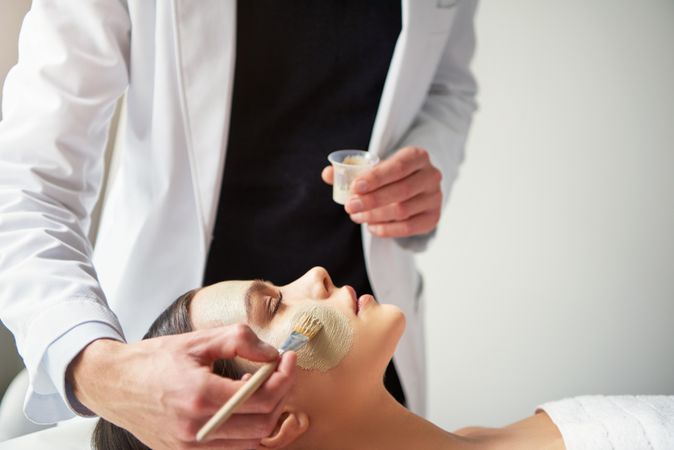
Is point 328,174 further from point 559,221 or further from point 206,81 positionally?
point 559,221

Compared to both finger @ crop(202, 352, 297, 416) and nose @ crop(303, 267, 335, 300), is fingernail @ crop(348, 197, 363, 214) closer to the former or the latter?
nose @ crop(303, 267, 335, 300)

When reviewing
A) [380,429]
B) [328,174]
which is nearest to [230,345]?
[380,429]

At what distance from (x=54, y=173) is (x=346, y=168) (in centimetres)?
53

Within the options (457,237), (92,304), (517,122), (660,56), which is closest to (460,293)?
(457,237)

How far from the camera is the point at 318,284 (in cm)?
112

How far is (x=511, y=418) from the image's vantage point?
2.26 m

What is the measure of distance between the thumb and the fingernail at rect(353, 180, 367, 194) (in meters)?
0.53

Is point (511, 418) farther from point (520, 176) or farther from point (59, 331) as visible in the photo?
point (59, 331)

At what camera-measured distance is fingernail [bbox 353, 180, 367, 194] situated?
4.05 feet

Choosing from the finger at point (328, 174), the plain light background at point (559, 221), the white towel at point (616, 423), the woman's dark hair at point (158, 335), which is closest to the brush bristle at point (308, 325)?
the woman's dark hair at point (158, 335)

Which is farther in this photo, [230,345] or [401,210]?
[401,210]

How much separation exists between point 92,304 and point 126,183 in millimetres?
495

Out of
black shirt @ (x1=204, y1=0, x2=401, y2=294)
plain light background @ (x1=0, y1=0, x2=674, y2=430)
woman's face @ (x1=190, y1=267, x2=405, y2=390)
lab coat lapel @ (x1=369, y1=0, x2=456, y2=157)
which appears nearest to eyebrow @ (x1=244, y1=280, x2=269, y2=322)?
woman's face @ (x1=190, y1=267, x2=405, y2=390)

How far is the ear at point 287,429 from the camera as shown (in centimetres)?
100
